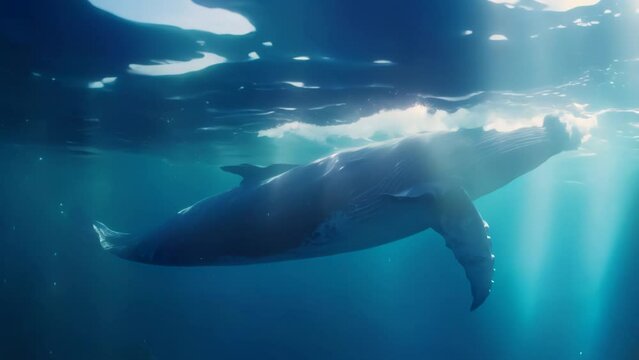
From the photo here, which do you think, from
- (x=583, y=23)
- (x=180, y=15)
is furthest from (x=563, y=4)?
(x=180, y=15)

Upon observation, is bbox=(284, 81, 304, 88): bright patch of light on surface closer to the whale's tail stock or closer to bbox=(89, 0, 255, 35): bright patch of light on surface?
bbox=(89, 0, 255, 35): bright patch of light on surface

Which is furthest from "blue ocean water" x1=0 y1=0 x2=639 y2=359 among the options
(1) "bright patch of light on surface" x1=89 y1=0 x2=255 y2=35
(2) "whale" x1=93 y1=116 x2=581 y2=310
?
(2) "whale" x1=93 y1=116 x2=581 y2=310

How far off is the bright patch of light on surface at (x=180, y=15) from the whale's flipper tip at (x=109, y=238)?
4.97 meters

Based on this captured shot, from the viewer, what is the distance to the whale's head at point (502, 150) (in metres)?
6.50

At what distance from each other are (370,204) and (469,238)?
4.54ft

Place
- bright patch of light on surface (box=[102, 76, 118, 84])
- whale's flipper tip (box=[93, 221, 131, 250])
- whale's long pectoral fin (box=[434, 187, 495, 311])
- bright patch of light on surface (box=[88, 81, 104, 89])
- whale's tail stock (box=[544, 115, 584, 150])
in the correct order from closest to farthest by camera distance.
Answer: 1. whale's long pectoral fin (box=[434, 187, 495, 311])
2. whale's tail stock (box=[544, 115, 584, 150])
3. whale's flipper tip (box=[93, 221, 131, 250])
4. bright patch of light on surface (box=[102, 76, 118, 84])
5. bright patch of light on surface (box=[88, 81, 104, 89])

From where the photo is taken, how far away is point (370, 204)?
20.2 ft

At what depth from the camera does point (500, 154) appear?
6512 mm

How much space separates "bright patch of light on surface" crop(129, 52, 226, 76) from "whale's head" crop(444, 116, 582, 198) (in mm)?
8096

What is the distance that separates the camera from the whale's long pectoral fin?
18.5 feet

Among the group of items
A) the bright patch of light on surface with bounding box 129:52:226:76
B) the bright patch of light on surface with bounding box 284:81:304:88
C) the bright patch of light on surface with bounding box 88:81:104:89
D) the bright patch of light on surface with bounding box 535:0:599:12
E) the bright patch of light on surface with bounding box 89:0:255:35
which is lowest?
the bright patch of light on surface with bounding box 88:81:104:89

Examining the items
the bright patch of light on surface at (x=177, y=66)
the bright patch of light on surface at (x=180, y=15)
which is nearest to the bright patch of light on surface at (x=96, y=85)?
the bright patch of light on surface at (x=177, y=66)

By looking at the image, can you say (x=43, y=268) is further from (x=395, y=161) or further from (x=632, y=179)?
(x=632, y=179)

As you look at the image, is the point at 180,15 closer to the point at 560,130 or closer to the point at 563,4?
the point at 560,130
